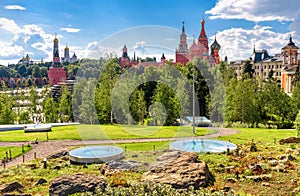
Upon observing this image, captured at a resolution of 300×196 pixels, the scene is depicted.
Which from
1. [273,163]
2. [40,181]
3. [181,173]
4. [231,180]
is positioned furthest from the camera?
[273,163]

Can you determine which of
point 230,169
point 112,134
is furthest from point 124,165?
point 112,134

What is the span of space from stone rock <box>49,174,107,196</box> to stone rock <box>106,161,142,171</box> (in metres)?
3.05

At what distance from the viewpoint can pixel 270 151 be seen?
15.0m

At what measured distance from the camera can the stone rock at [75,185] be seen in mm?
8492

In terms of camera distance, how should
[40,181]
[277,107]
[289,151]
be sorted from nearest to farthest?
[40,181]
[289,151]
[277,107]

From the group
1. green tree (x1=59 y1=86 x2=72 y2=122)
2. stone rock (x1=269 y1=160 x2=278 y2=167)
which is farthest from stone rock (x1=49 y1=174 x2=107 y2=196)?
green tree (x1=59 y1=86 x2=72 y2=122)

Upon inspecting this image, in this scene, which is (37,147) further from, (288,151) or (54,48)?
(54,48)

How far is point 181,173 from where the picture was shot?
1000 centimetres

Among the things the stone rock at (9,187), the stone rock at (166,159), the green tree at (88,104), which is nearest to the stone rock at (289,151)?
the stone rock at (166,159)

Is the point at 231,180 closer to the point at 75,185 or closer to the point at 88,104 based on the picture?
the point at 75,185

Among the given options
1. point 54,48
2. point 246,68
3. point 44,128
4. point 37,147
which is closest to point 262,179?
point 37,147

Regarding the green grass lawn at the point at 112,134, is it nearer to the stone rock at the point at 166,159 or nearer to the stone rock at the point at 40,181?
the stone rock at the point at 166,159

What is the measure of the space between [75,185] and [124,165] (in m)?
3.98

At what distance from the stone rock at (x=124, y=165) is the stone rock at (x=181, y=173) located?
4.14 feet
